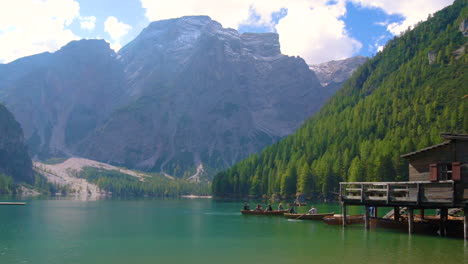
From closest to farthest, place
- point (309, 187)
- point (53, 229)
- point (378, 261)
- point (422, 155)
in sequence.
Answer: point (378, 261)
point (422, 155)
point (53, 229)
point (309, 187)

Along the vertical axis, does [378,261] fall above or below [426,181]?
below

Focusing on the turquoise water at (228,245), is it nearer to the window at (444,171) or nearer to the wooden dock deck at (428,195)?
the wooden dock deck at (428,195)

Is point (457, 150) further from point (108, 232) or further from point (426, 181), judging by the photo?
point (108, 232)

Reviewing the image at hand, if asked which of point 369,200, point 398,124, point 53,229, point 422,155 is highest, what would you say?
point 398,124

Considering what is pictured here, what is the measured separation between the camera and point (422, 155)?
184ft

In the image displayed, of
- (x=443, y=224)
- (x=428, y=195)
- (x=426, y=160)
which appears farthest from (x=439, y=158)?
(x=443, y=224)

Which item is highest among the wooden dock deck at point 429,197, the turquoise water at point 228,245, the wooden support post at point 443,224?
the wooden dock deck at point 429,197

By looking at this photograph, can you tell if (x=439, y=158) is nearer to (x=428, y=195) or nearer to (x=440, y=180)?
(x=440, y=180)

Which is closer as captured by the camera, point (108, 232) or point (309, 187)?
point (108, 232)

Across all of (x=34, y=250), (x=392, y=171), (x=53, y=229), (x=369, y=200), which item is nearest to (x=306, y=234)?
(x=369, y=200)

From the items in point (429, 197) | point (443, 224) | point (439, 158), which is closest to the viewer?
point (429, 197)

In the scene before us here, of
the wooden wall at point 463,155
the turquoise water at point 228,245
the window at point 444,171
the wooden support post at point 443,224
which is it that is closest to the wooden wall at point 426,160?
the window at point 444,171

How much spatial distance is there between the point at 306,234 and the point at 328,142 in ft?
449

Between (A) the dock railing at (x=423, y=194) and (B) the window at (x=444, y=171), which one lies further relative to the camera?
(B) the window at (x=444, y=171)
